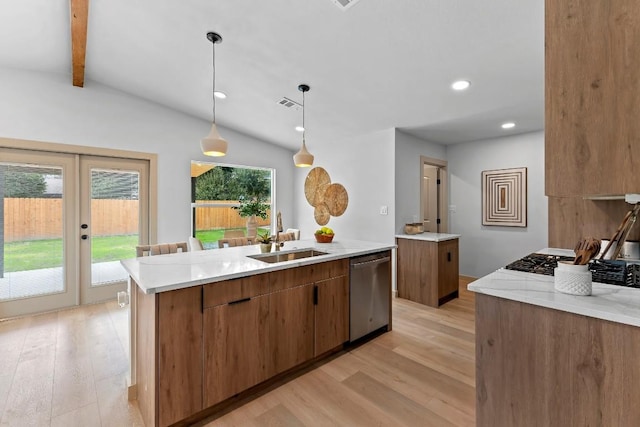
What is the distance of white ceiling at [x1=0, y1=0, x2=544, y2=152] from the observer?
2.08 meters

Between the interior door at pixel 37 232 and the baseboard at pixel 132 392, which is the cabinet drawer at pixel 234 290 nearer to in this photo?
the baseboard at pixel 132 392

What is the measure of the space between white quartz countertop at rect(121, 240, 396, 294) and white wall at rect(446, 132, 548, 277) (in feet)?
9.45

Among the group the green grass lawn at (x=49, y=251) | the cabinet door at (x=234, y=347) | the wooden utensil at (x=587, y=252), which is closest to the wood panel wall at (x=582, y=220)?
the wooden utensil at (x=587, y=252)

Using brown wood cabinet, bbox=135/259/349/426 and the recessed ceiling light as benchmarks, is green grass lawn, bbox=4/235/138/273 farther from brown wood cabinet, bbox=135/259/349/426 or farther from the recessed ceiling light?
the recessed ceiling light

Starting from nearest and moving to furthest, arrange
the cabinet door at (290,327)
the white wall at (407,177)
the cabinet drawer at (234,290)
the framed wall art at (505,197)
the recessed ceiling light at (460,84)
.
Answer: the cabinet drawer at (234,290)
the cabinet door at (290,327)
the recessed ceiling light at (460,84)
the white wall at (407,177)
the framed wall art at (505,197)

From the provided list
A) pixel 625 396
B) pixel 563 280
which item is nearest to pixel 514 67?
pixel 563 280

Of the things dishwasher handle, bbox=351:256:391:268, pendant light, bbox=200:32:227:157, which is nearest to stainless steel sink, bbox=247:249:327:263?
dishwasher handle, bbox=351:256:391:268

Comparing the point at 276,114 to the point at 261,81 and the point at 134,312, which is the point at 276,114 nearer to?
the point at 261,81

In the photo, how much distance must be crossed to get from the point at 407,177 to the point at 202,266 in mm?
3194

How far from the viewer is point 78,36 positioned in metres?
2.67

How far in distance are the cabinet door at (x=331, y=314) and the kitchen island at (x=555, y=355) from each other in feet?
4.01

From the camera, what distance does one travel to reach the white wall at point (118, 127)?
328 centimetres

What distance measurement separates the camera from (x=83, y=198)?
12.1 ft

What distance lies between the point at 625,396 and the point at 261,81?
3504 mm
